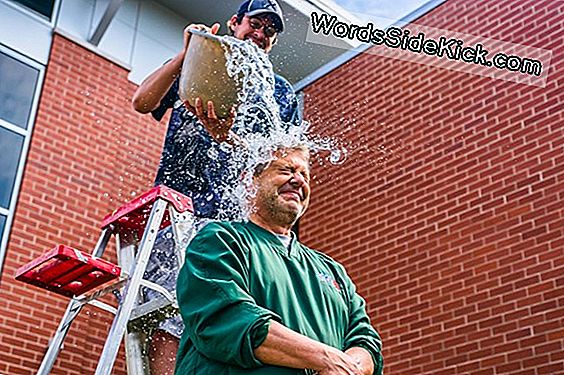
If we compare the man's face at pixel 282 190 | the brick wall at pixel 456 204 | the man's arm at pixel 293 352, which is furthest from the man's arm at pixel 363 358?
Answer: the brick wall at pixel 456 204

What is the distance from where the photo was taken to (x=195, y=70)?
2842 mm

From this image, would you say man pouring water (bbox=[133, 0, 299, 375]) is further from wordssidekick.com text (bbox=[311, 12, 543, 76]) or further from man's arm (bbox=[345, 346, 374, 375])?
wordssidekick.com text (bbox=[311, 12, 543, 76])

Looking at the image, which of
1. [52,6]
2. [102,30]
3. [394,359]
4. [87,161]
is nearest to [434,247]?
[394,359]

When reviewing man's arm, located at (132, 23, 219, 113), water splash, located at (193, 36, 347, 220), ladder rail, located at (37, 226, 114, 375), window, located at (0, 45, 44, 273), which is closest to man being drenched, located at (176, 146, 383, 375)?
water splash, located at (193, 36, 347, 220)

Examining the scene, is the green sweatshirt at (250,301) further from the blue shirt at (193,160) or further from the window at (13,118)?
the window at (13,118)

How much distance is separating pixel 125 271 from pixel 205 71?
800 mm

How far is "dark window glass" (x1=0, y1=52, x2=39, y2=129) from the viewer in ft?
18.8

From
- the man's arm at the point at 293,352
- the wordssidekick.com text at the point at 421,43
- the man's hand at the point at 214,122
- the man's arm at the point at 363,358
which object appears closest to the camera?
the man's arm at the point at 293,352

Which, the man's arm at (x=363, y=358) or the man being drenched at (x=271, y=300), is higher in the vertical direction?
the man being drenched at (x=271, y=300)

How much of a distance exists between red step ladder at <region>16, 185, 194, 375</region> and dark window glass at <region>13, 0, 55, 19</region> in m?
3.37

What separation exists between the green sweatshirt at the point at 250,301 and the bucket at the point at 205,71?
0.93m

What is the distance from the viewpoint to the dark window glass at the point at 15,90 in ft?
18.8

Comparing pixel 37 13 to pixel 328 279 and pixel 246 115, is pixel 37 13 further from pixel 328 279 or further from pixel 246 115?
pixel 328 279

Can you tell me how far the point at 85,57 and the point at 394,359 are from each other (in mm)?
3094
